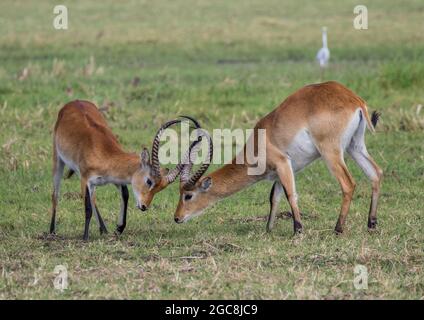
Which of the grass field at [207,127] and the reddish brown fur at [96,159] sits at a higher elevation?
the reddish brown fur at [96,159]

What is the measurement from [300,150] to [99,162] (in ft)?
5.06

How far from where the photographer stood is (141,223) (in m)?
8.09

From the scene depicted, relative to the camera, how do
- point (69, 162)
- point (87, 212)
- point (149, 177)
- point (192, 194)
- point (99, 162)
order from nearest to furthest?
1. point (149, 177)
2. point (87, 212)
3. point (99, 162)
4. point (192, 194)
5. point (69, 162)

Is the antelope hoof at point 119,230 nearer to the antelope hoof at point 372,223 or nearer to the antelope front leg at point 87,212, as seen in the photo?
the antelope front leg at point 87,212

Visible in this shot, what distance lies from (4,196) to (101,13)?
13055mm

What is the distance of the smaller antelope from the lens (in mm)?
7402

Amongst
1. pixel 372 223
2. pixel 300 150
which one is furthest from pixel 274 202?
pixel 372 223

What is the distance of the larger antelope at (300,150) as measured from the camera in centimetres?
750

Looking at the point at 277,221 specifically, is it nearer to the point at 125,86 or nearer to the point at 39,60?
the point at 125,86

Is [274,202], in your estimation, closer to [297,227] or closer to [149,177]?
[297,227]

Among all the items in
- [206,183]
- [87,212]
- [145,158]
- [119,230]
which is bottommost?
[119,230]

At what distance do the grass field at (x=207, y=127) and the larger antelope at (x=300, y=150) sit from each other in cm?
25

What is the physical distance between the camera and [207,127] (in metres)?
11.8

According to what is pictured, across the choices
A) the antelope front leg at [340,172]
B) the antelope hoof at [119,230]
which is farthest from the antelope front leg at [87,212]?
the antelope front leg at [340,172]
